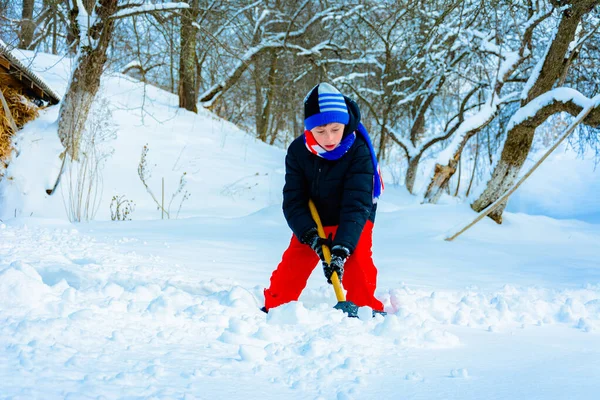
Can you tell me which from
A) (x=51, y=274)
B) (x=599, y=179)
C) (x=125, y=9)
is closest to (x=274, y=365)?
(x=51, y=274)

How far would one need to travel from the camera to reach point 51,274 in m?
2.38

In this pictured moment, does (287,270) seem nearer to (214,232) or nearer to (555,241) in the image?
(214,232)

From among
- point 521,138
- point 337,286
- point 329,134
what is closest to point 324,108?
point 329,134

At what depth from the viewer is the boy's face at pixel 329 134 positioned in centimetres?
229

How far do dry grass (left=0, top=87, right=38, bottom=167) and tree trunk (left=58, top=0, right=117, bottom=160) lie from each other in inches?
29.5

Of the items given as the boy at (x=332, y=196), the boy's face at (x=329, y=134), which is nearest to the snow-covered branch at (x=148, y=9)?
the boy at (x=332, y=196)

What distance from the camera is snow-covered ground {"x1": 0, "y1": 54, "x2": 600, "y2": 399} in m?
1.21

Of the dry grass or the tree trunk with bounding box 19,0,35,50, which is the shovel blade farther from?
the dry grass

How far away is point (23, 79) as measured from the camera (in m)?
7.39

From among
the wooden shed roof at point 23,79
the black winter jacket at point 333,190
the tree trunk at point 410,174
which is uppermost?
the wooden shed roof at point 23,79

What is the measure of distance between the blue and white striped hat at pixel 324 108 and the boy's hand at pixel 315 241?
484mm

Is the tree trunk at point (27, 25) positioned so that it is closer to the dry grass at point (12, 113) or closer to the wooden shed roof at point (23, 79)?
the wooden shed roof at point (23, 79)

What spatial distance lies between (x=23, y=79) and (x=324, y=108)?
22.0 feet

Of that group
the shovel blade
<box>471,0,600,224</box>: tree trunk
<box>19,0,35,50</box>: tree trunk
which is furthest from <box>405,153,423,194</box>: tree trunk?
the shovel blade
